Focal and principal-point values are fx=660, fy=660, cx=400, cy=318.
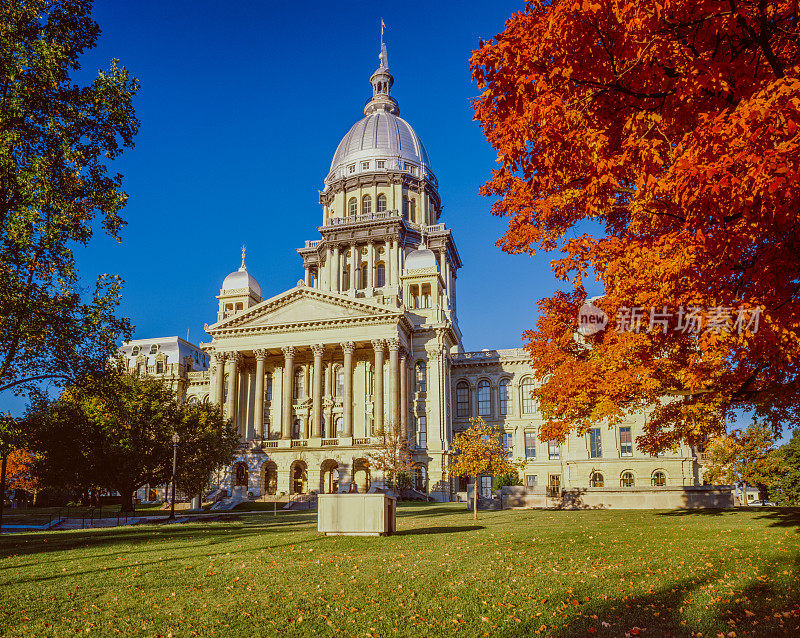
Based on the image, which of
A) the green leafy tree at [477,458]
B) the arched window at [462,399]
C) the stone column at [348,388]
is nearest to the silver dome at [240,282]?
the stone column at [348,388]

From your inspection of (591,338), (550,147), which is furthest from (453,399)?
(550,147)

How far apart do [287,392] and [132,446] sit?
80.5 ft

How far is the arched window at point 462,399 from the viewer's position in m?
72.8

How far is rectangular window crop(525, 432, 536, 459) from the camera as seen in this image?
69.3 metres

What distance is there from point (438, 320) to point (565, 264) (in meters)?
53.7

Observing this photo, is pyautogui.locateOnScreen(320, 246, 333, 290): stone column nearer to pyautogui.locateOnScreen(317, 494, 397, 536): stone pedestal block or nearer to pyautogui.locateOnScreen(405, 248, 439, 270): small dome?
pyautogui.locateOnScreen(405, 248, 439, 270): small dome

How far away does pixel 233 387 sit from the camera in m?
62.5

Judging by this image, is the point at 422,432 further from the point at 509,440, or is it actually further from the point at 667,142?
the point at 667,142

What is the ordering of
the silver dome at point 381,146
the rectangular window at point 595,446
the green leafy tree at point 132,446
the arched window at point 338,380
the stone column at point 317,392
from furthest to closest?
the silver dome at point 381,146, the arched window at point 338,380, the rectangular window at point 595,446, the stone column at point 317,392, the green leafy tree at point 132,446

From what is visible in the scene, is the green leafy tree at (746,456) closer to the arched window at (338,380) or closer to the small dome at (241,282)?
the arched window at (338,380)

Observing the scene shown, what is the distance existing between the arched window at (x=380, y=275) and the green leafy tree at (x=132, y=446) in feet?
124

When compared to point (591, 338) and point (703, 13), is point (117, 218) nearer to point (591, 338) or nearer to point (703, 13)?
point (591, 338)

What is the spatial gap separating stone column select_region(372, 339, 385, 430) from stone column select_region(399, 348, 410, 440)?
6.24 ft

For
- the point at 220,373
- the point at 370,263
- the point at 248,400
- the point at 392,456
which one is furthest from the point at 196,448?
the point at 370,263
